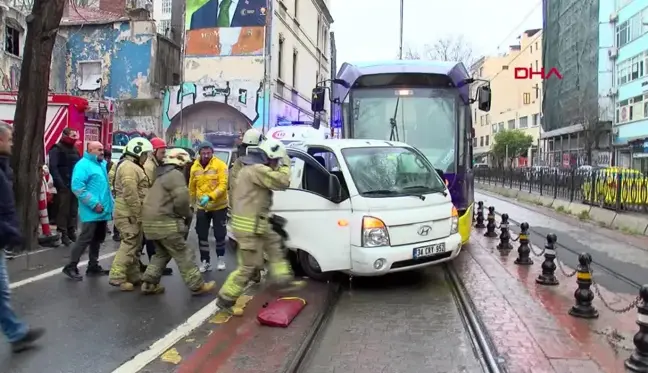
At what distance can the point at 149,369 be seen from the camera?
4602 millimetres

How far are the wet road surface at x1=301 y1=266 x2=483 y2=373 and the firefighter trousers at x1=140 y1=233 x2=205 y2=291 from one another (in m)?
1.70

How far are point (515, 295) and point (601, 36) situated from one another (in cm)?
4455

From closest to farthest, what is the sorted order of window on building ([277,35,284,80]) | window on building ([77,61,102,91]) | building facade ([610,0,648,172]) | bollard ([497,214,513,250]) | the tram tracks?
the tram tracks, bollard ([497,214,513,250]), window on building ([77,61,102,91]), window on building ([277,35,284,80]), building facade ([610,0,648,172])

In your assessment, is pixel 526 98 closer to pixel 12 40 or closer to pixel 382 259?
pixel 12 40

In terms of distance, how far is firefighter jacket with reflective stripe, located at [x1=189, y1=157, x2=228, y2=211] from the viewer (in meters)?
8.05

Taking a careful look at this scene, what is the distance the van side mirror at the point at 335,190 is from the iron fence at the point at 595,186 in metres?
8.68

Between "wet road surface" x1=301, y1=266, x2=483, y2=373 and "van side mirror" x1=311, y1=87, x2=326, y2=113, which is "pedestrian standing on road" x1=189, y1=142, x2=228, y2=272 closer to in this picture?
"wet road surface" x1=301, y1=266, x2=483, y2=373

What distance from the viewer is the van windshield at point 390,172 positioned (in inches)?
291

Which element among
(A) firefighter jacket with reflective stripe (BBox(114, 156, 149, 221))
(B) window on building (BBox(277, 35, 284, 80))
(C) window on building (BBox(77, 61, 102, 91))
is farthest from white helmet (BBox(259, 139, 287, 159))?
(C) window on building (BBox(77, 61, 102, 91))

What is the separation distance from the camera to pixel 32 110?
998 centimetres

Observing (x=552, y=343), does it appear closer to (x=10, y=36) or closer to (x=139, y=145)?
(x=139, y=145)

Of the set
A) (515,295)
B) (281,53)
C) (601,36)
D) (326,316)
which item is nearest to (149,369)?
(326,316)

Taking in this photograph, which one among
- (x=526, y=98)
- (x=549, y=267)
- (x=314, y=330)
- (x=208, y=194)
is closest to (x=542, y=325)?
(x=549, y=267)

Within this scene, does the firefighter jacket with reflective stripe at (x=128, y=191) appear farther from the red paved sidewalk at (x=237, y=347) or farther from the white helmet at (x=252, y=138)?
the red paved sidewalk at (x=237, y=347)
